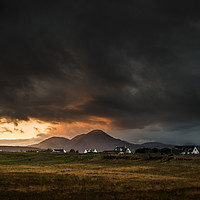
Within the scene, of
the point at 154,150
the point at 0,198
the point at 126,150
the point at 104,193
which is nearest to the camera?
the point at 0,198

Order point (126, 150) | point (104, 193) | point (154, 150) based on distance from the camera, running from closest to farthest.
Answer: point (104, 193), point (154, 150), point (126, 150)

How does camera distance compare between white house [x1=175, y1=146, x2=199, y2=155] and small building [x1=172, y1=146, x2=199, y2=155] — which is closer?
white house [x1=175, y1=146, x2=199, y2=155]

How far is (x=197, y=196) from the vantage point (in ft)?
76.4

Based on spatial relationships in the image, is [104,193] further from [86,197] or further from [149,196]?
[149,196]

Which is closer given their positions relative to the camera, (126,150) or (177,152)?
(177,152)

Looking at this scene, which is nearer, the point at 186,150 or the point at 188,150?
the point at 188,150

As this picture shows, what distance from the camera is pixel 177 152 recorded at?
154 meters

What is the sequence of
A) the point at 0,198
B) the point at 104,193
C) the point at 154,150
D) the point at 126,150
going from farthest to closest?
the point at 126,150 < the point at 154,150 < the point at 104,193 < the point at 0,198

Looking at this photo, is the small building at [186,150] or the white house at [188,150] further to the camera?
the small building at [186,150]

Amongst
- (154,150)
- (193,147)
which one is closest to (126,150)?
(154,150)

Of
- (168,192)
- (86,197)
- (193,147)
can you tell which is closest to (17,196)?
(86,197)

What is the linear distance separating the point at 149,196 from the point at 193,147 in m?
141

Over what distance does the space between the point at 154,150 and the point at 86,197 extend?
134255mm

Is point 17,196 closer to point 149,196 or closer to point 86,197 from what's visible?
point 86,197
